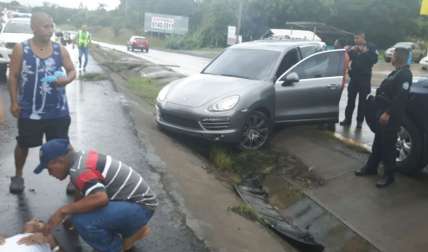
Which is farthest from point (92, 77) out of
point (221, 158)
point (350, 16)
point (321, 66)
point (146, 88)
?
point (350, 16)

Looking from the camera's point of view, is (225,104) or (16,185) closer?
(16,185)

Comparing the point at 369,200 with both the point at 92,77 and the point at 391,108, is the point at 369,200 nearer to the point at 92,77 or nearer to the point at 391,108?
the point at 391,108

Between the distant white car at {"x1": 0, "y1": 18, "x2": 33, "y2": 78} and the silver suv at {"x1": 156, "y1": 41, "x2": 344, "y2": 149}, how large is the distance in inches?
248

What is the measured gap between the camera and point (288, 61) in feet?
28.5

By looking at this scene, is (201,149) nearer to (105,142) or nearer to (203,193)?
(105,142)

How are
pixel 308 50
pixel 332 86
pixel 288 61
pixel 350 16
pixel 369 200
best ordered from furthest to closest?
pixel 350 16 < pixel 308 50 < pixel 332 86 < pixel 288 61 < pixel 369 200

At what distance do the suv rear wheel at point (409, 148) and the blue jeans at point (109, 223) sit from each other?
3.99 m

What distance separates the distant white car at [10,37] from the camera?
13.7 meters

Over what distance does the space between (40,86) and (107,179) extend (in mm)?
1646

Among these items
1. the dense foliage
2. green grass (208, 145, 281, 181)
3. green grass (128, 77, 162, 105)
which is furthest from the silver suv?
the dense foliage

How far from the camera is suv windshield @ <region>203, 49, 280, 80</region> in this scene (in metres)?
8.48

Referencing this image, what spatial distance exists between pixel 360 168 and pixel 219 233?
303 cm

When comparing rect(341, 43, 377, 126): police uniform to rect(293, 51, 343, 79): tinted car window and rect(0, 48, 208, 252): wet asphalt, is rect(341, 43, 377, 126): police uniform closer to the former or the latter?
rect(293, 51, 343, 79): tinted car window

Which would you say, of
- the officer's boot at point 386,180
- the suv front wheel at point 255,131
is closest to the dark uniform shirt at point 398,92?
the officer's boot at point 386,180
